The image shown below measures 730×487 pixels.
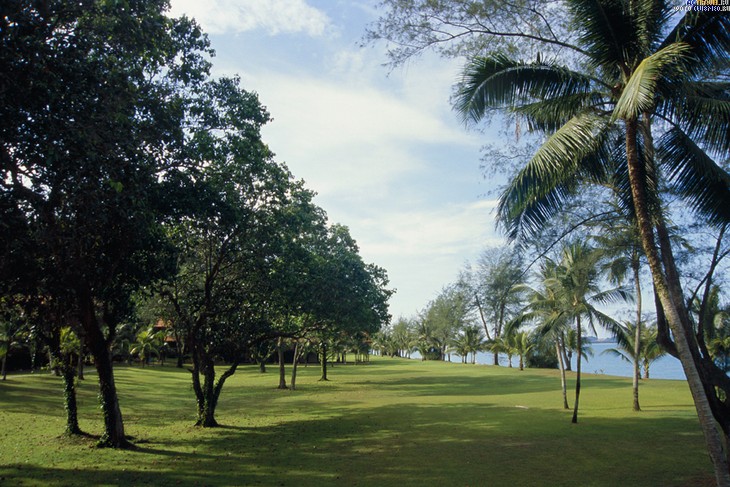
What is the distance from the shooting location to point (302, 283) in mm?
17797


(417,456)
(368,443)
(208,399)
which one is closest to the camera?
(417,456)

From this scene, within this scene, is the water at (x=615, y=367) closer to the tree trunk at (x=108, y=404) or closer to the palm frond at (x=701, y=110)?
the palm frond at (x=701, y=110)

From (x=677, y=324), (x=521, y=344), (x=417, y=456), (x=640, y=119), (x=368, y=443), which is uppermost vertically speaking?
(x=640, y=119)

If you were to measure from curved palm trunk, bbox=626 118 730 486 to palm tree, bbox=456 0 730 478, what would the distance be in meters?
0.02

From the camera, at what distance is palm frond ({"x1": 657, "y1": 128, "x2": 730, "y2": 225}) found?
8547 mm

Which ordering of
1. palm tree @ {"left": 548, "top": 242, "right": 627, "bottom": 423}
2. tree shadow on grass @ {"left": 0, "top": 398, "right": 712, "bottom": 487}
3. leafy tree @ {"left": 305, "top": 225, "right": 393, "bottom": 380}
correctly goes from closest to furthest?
tree shadow on grass @ {"left": 0, "top": 398, "right": 712, "bottom": 487} < palm tree @ {"left": 548, "top": 242, "right": 627, "bottom": 423} < leafy tree @ {"left": 305, "top": 225, "right": 393, "bottom": 380}

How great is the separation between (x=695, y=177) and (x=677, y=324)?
2.78m

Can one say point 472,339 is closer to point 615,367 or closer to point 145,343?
point 145,343

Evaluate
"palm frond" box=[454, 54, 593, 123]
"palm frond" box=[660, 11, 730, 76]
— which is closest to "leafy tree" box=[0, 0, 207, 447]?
"palm frond" box=[454, 54, 593, 123]

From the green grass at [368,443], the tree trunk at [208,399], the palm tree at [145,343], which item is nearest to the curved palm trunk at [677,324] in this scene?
the green grass at [368,443]

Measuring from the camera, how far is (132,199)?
8.43 metres

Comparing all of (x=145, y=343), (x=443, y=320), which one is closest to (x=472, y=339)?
(x=443, y=320)

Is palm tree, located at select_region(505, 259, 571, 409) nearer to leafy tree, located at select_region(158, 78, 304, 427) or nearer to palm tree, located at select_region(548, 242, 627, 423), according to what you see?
palm tree, located at select_region(548, 242, 627, 423)

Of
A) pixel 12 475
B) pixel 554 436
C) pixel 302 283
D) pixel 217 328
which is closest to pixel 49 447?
pixel 12 475
